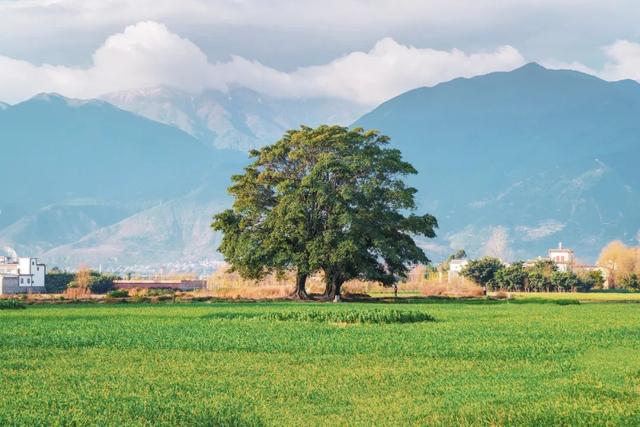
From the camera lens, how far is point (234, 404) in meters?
16.0

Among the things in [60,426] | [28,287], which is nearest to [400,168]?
[60,426]

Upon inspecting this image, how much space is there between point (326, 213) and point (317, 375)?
49042 mm

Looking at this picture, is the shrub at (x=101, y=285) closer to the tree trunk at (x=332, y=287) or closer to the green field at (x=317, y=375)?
the tree trunk at (x=332, y=287)

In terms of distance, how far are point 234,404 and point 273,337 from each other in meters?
12.2

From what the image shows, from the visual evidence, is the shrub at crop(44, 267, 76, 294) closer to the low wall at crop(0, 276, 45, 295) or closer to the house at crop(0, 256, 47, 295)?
the house at crop(0, 256, 47, 295)

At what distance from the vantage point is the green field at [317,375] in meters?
15.1

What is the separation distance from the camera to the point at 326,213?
6856 cm

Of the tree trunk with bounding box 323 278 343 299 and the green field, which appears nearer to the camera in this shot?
the green field

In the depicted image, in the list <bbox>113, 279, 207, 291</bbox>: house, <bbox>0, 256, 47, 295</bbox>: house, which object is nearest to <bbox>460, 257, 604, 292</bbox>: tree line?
<bbox>113, 279, 207, 291</bbox>: house

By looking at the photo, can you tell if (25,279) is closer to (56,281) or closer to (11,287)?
(56,281)

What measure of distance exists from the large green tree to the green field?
32.8 meters

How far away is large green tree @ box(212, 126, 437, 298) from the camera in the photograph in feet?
216

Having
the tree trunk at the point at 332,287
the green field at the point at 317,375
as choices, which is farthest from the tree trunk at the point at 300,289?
the green field at the point at 317,375

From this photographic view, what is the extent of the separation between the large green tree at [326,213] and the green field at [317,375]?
107 ft
